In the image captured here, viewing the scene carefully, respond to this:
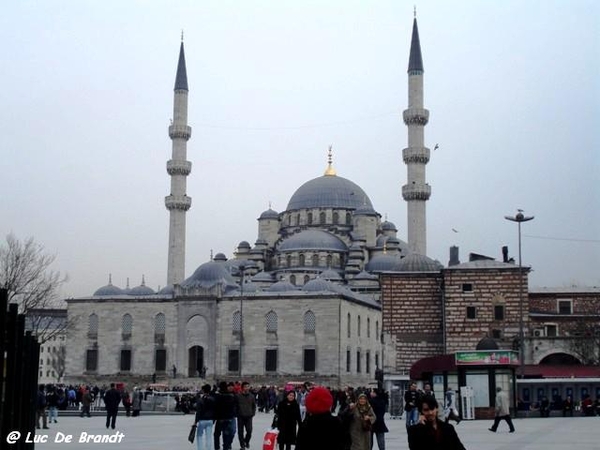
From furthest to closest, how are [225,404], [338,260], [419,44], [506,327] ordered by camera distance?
[338,260] → [419,44] → [506,327] → [225,404]

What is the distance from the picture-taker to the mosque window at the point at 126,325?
5119 cm

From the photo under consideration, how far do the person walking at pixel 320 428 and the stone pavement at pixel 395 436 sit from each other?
708 centimetres

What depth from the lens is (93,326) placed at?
5184 cm

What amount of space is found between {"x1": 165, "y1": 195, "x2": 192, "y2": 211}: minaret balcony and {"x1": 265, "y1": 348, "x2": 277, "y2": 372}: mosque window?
360 inches

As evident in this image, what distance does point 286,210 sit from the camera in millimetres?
65562

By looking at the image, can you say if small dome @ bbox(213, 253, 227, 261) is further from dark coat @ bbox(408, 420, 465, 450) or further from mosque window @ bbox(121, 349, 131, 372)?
dark coat @ bbox(408, 420, 465, 450)

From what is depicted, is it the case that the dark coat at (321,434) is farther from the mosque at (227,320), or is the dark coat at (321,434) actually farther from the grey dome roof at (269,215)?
the grey dome roof at (269,215)

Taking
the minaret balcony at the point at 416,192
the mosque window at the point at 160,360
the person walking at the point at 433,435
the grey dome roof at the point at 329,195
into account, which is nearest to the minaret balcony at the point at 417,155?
the minaret balcony at the point at 416,192

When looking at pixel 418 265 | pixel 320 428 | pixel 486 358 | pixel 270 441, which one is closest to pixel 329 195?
pixel 418 265

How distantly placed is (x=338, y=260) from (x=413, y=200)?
11056 mm

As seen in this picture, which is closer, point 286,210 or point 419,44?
point 419,44

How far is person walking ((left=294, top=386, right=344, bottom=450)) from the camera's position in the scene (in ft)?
20.7

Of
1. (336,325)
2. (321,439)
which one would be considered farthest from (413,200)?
(321,439)

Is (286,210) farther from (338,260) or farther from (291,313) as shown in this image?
(291,313)
